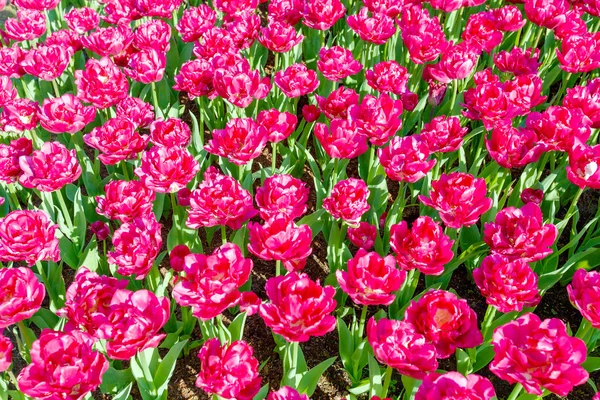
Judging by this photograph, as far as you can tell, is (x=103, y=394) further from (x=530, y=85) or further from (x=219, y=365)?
(x=530, y=85)

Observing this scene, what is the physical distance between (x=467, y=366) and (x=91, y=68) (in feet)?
7.61

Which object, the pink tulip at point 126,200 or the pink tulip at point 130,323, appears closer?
the pink tulip at point 130,323

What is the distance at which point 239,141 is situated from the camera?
99.3 inches

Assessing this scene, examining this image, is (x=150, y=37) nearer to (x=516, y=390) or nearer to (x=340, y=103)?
(x=340, y=103)

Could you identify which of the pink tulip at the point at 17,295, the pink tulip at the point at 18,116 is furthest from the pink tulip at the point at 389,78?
the pink tulip at the point at 17,295

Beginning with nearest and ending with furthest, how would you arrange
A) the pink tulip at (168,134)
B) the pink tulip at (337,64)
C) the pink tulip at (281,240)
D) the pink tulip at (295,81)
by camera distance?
the pink tulip at (281,240) → the pink tulip at (168,134) → the pink tulip at (295,81) → the pink tulip at (337,64)

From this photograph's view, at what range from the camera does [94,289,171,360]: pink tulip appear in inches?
64.9

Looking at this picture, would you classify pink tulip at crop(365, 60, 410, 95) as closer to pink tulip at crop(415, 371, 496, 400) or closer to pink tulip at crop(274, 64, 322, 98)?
pink tulip at crop(274, 64, 322, 98)

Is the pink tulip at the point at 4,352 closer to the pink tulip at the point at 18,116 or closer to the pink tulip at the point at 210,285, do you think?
the pink tulip at the point at 210,285

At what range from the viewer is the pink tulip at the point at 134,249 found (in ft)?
6.63

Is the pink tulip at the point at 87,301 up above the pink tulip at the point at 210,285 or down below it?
below

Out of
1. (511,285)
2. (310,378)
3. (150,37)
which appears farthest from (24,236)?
(511,285)

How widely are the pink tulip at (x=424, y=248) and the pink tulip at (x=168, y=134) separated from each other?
117 centimetres

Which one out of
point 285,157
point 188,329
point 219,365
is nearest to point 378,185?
point 285,157
